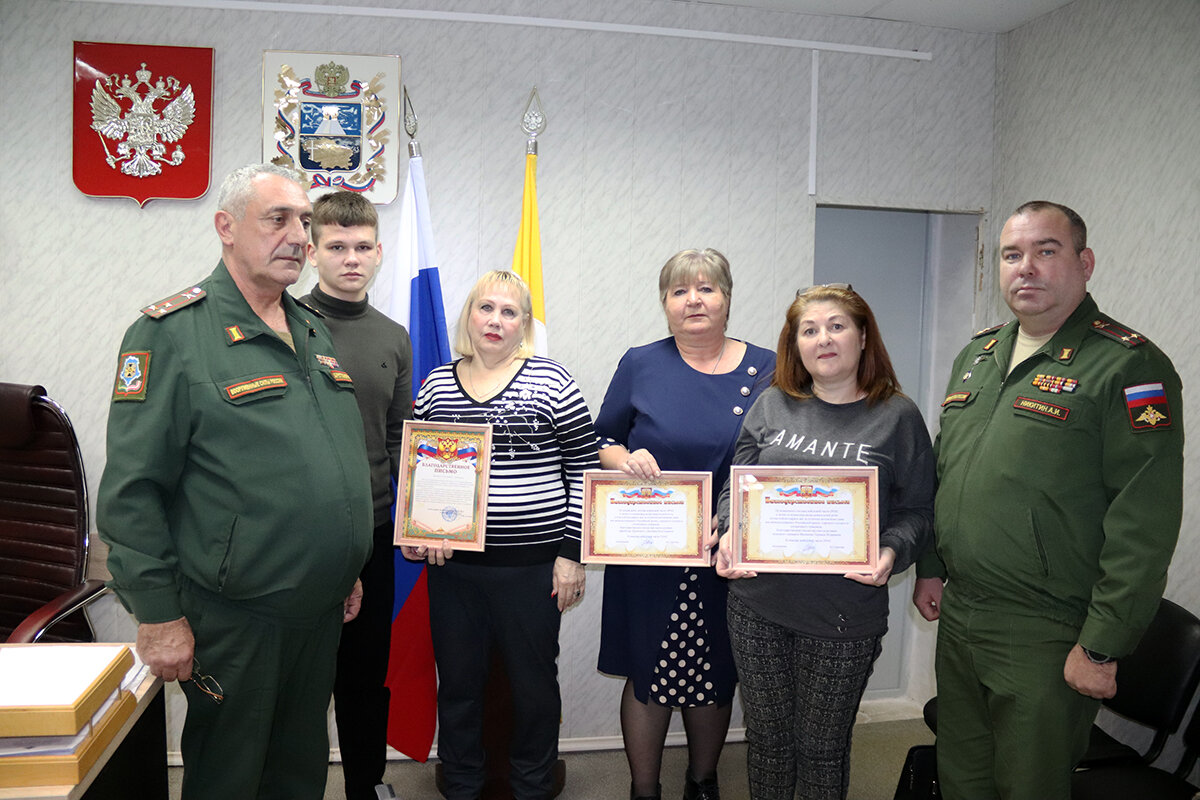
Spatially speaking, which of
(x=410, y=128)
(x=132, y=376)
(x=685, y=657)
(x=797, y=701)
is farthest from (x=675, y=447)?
(x=410, y=128)

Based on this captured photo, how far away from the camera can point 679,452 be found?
249 cm

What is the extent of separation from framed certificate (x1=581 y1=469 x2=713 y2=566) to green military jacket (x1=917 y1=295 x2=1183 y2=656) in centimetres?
65

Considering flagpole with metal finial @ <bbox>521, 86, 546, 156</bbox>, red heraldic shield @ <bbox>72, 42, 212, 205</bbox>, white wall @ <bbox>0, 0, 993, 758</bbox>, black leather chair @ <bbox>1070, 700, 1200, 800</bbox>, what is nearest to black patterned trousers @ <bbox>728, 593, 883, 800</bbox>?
black leather chair @ <bbox>1070, 700, 1200, 800</bbox>

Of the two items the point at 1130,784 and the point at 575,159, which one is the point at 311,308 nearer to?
the point at 575,159

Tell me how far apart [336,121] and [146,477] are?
6.71 ft

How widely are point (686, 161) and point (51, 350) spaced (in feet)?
8.98

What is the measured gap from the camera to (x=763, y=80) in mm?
3588

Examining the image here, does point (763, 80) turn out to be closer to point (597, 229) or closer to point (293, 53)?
point (597, 229)

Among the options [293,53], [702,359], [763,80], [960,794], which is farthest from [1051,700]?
[293,53]

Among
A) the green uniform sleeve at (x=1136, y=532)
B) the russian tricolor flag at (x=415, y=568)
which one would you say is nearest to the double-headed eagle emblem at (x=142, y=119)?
the russian tricolor flag at (x=415, y=568)

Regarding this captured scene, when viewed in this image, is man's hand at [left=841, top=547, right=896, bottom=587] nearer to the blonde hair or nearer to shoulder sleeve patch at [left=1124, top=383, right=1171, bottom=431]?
shoulder sleeve patch at [left=1124, top=383, right=1171, bottom=431]

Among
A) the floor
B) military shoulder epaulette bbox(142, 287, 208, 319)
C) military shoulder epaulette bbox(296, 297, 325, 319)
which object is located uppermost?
military shoulder epaulette bbox(296, 297, 325, 319)

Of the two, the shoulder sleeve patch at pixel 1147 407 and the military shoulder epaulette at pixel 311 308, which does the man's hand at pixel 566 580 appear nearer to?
the military shoulder epaulette at pixel 311 308

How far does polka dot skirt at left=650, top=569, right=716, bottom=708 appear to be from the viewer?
2.54 m
